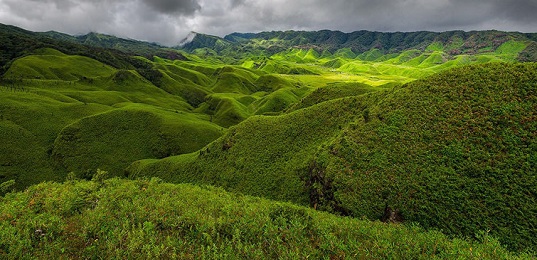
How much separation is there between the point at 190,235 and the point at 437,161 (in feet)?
75.0

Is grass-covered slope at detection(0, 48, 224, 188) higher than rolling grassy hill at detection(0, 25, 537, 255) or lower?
lower

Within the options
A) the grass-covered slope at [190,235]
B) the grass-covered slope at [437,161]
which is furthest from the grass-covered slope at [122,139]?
the grass-covered slope at [190,235]

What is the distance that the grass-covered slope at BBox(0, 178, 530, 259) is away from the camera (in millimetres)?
12055

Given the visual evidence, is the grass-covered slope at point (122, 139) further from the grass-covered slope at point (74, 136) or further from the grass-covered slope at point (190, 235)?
the grass-covered slope at point (190, 235)

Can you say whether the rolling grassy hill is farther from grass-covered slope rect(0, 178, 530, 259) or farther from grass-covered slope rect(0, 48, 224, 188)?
grass-covered slope rect(0, 48, 224, 188)

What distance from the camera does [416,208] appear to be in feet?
73.3

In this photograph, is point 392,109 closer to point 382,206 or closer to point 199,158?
point 382,206

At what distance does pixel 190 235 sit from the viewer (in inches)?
550

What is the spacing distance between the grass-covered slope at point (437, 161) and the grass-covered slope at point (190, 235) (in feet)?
19.0

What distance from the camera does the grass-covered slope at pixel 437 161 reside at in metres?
20.9

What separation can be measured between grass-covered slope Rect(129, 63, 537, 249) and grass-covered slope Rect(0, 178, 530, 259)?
5.80m

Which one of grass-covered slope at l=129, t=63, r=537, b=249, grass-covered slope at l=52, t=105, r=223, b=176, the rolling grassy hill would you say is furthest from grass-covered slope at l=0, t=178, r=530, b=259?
grass-covered slope at l=52, t=105, r=223, b=176

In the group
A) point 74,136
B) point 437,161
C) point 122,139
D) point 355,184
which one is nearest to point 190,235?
point 355,184

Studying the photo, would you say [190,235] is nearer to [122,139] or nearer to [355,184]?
[355,184]
